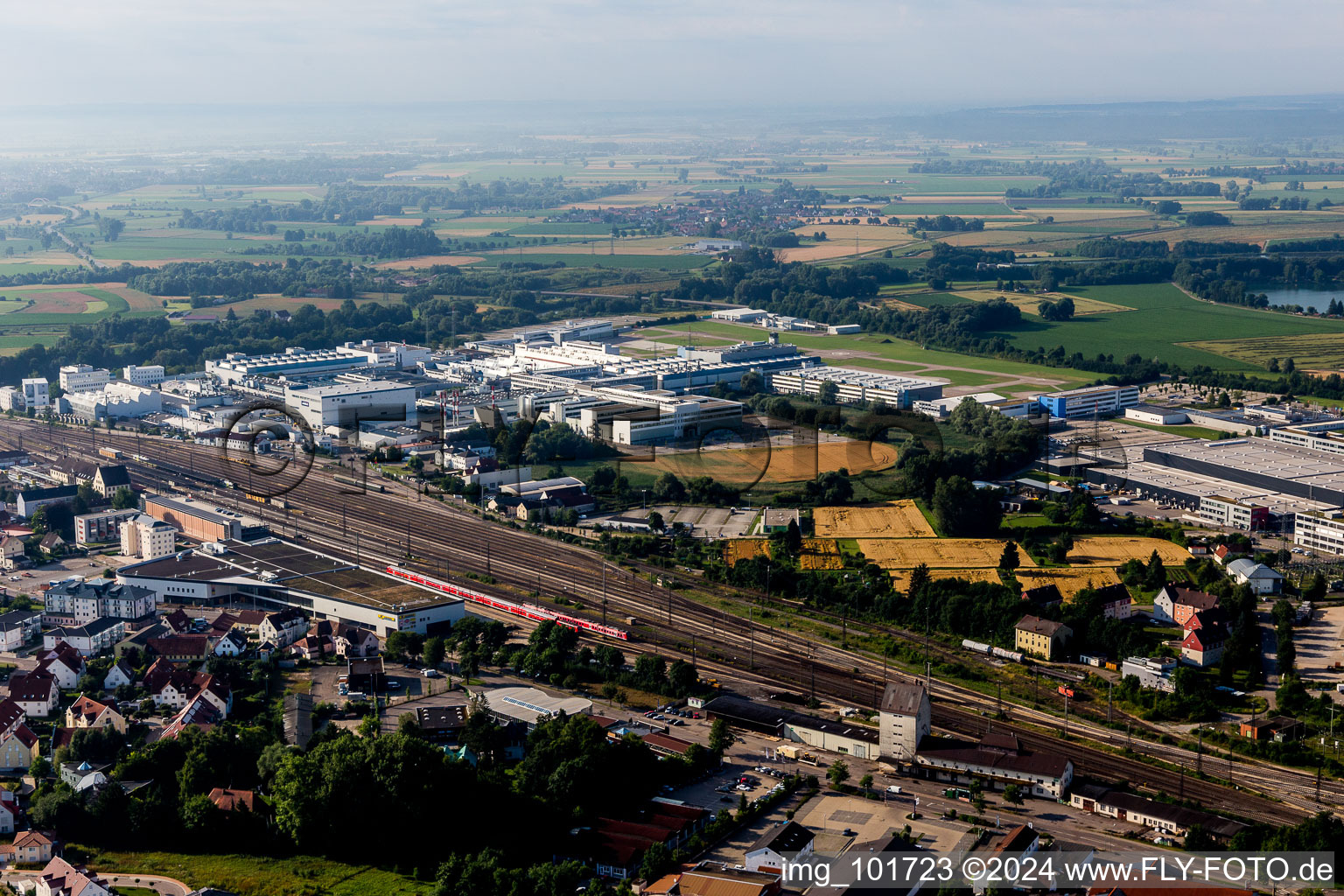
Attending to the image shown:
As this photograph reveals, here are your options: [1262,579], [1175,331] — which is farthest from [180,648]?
[1175,331]

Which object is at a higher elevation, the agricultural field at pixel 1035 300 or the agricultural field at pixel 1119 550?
the agricultural field at pixel 1035 300

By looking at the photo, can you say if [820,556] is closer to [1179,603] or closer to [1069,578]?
[1069,578]

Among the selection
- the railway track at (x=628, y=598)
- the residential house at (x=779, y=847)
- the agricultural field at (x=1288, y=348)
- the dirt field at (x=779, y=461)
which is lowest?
the railway track at (x=628, y=598)

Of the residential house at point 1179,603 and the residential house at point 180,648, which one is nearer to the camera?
the residential house at point 180,648

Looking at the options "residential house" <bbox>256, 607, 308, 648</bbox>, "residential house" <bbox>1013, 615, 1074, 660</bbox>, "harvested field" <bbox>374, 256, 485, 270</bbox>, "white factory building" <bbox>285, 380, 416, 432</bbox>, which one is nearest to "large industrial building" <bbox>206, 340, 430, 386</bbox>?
"white factory building" <bbox>285, 380, 416, 432</bbox>

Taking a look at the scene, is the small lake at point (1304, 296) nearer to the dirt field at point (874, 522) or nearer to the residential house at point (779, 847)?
the dirt field at point (874, 522)

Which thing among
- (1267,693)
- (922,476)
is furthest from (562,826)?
(922,476)

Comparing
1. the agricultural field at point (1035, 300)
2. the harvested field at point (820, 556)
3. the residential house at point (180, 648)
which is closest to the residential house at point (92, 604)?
the residential house at point (180, 648)
